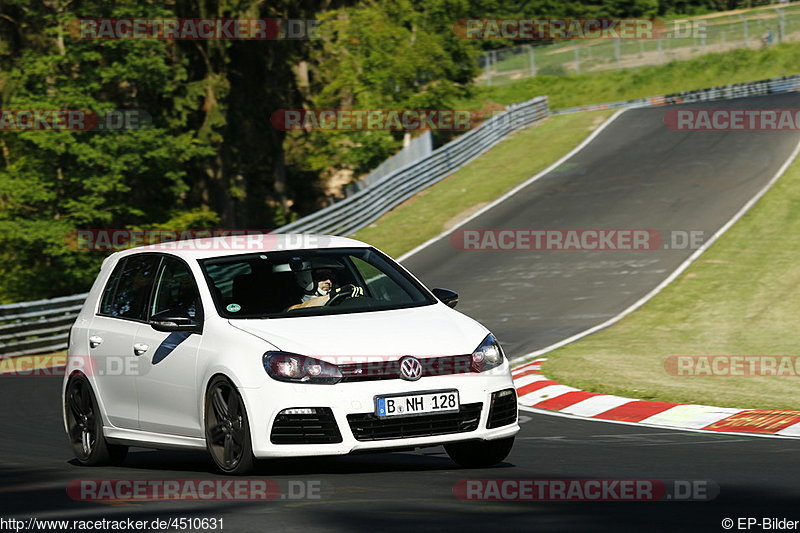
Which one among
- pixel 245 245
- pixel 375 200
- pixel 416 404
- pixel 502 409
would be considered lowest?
pixel 375 200

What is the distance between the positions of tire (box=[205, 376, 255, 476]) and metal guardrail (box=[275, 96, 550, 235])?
20.9 m

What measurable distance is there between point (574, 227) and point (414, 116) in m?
21.0

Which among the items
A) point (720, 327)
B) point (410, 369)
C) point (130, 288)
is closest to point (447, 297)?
point (410, 369)

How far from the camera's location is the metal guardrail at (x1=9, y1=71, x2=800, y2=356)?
24781 millimetres

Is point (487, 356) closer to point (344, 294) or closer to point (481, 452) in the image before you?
point (481, 452)

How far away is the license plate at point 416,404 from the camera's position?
8.13 metres

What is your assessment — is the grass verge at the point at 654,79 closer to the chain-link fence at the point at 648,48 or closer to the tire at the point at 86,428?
the chain-link fence at the point at 648,48

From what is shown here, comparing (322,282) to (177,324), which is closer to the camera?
(177,324)

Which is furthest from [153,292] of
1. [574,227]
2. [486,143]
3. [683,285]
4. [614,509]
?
[486,143]

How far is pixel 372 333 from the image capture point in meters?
8.39

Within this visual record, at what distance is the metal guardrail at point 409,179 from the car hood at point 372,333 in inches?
815

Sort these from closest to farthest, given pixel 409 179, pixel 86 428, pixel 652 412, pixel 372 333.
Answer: pixel 372 333 → pixel 86 428 → pixel 652 412 → pixel 409 179

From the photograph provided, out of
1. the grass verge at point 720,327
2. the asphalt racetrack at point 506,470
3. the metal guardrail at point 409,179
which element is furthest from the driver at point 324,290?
the metal guardrail at point 409,179

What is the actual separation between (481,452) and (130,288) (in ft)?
9.85
